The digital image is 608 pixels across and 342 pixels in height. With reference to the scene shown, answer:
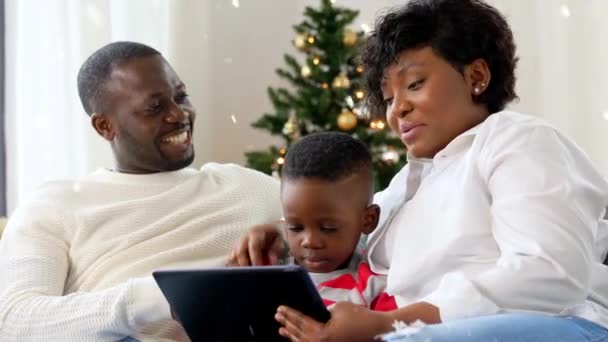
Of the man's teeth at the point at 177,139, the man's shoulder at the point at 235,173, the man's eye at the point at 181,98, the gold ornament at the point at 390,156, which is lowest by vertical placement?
the gold ornament at the point at 390,156

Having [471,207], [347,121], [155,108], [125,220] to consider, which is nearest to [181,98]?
[155,108]

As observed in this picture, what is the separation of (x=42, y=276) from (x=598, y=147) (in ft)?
6.77

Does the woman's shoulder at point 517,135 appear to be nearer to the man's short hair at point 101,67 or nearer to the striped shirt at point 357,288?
the striped shirt at point 357,288

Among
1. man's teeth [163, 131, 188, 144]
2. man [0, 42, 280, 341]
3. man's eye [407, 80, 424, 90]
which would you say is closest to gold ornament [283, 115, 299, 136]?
man [0, 42, 280, 341]

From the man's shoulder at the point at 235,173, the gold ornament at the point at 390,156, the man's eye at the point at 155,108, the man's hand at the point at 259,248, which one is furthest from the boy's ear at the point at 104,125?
the gold ornament at the point at 390,156

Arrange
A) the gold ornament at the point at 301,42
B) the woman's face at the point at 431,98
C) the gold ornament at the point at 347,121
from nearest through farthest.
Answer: the woman's face at the point at 431,98
the gold ornament at the point at 347,121
the gold ornament at the point at 301,42

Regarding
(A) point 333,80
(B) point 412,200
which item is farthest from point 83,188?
(A) point 333,80

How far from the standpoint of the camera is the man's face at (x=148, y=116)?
5.96 ft

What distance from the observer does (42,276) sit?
5.32 ft

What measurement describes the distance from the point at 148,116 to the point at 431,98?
634 millimetres

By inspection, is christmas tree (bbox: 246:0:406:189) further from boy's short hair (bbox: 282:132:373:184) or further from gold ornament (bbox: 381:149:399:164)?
boy's short hair (bbox: 282:132:373:184)

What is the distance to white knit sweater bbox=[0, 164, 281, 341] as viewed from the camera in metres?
1.56

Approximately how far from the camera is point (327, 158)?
154 cm

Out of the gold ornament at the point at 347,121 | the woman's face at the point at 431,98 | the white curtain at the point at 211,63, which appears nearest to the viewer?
the woman's face at the point at 431,98
